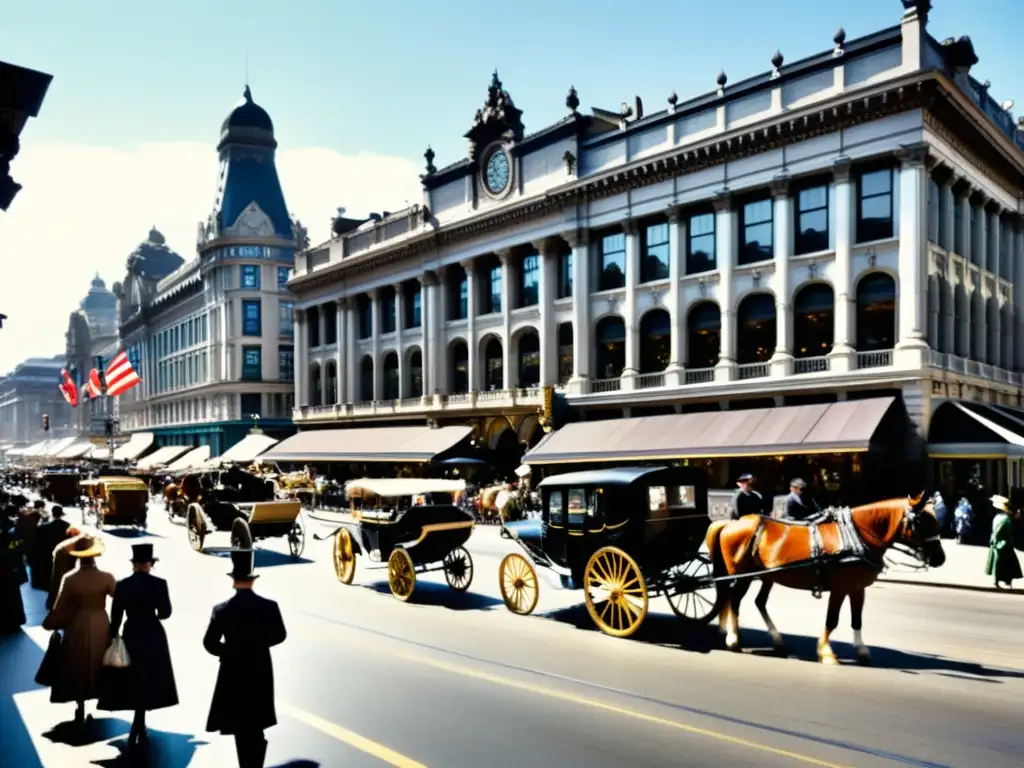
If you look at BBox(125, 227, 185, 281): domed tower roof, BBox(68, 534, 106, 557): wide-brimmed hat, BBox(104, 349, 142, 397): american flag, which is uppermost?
BBox(125, 227, 185, 281): domed tower roof

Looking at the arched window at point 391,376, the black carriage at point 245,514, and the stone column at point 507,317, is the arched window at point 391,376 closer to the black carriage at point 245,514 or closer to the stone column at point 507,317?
the stone column at point 507,317

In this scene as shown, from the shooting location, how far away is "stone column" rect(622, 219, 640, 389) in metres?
38.1

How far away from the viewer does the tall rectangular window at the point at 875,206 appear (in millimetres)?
30750

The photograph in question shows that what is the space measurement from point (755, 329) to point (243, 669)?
3009cm

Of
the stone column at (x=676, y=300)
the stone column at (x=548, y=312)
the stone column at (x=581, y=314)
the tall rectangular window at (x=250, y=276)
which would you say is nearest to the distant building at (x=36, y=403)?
the tall rectangular window at (x=250, y=276)

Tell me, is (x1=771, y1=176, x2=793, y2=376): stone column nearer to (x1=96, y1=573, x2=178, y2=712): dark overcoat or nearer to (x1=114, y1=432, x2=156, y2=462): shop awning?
(x1=96, y1=573, x2=178, y2=712): dark overcoat

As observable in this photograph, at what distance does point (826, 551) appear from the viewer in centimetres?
1071

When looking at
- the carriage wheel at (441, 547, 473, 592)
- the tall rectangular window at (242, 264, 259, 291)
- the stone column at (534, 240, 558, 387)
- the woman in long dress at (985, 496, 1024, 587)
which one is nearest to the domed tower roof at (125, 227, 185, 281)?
the tall rectangular window at (242, 264, 259, 291)

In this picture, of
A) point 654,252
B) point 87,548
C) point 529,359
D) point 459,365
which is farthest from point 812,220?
point 87,548

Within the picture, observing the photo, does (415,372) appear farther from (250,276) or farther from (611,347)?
(250,276)

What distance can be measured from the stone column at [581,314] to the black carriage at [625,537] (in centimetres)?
2641

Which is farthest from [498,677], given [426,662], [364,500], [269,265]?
[269,265]

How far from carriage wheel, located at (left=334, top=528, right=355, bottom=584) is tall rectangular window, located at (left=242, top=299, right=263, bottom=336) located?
193 ft

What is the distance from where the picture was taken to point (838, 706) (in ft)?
29.1
